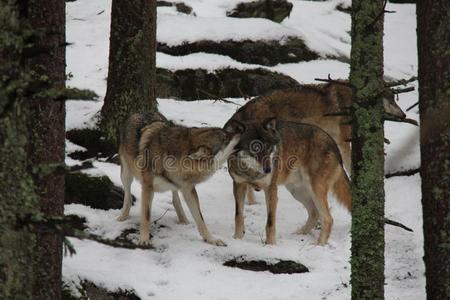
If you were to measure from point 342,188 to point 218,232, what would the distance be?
67.6 inches

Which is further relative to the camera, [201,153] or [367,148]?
[201,153]

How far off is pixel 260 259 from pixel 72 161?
3.27 m

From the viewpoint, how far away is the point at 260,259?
8.71 metres

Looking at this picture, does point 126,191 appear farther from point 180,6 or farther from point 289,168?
point 180,6

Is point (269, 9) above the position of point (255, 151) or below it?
above

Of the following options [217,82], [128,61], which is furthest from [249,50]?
[128,61]

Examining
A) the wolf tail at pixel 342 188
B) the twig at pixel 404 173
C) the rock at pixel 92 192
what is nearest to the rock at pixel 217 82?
the twig at pixel 404 173

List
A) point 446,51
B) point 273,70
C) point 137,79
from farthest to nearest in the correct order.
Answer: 1. point 273,70
2. point 137,79
3. point 446,51

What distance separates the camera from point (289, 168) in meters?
9.87

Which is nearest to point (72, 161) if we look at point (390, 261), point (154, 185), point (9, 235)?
point (154, 185)

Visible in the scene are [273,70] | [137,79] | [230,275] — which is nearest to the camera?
[230,275]

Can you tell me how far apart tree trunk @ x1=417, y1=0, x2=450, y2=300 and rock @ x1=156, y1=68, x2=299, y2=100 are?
823 cm

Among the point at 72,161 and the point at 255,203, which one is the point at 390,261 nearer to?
the point at 255,203

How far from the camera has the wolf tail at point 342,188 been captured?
9.94m
